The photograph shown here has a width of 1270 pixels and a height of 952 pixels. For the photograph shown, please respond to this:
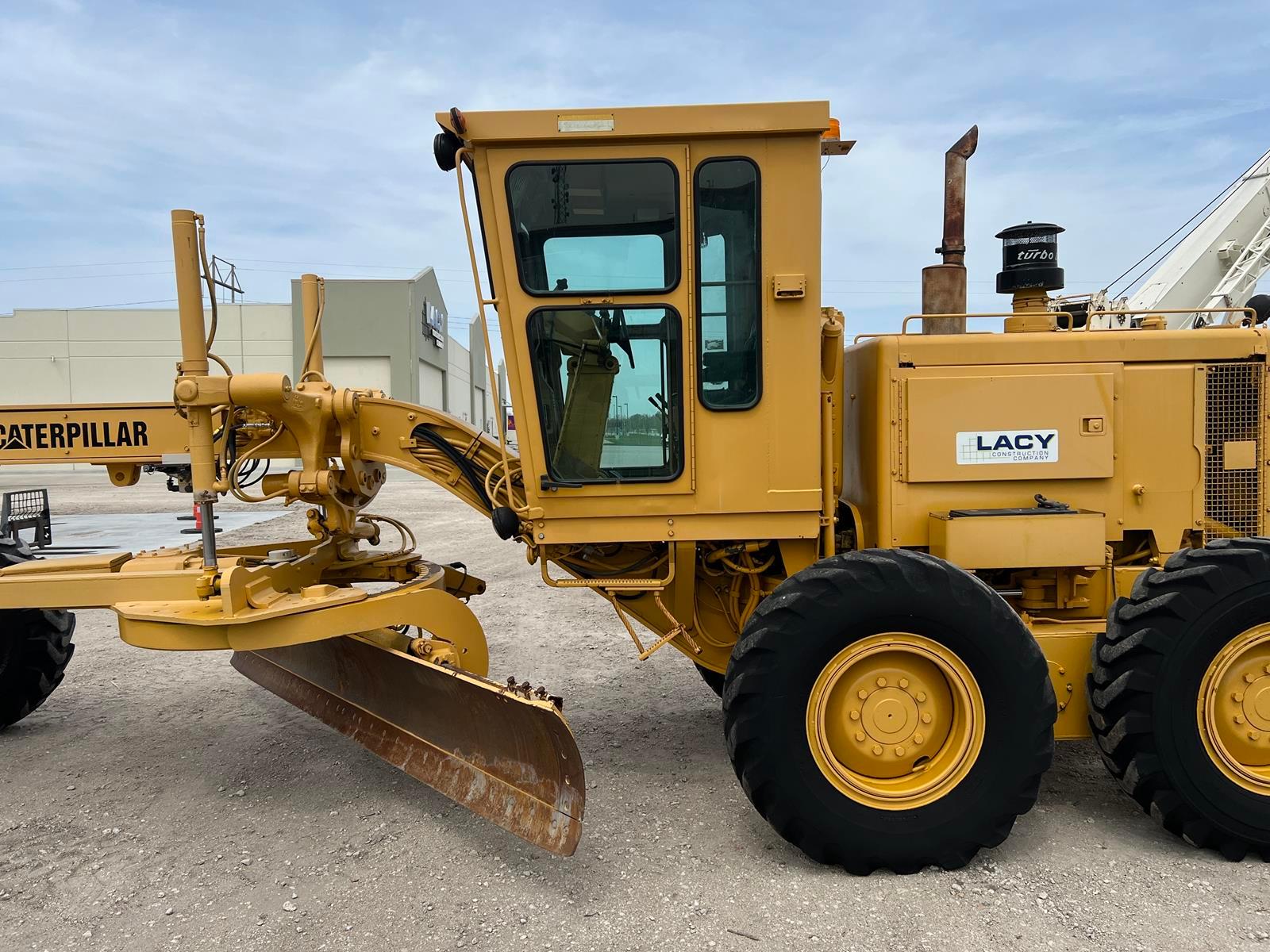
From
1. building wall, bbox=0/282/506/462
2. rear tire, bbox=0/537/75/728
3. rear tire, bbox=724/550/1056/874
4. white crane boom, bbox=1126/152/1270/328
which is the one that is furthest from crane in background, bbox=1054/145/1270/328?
building wall, bbox=0/282/506/462

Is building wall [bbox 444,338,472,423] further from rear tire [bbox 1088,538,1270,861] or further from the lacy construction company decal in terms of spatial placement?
rear tire [bbox 1088,538,1270,861]

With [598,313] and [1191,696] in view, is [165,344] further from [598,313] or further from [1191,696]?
[1191,696]

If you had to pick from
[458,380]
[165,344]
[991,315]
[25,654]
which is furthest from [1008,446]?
[458,380]

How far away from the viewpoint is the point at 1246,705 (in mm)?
3068

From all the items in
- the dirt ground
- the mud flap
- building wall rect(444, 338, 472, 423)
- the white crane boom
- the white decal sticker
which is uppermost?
building wall rect(444, 338, 472, 423)

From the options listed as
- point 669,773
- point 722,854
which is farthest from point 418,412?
point 722,854

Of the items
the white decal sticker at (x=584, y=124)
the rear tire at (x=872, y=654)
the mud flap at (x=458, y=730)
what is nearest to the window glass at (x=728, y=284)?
the white decal sticker at (x=584, y=124)

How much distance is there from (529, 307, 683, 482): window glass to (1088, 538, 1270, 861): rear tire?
1.91 metres

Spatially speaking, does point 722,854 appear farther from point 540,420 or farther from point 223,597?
point 223,597

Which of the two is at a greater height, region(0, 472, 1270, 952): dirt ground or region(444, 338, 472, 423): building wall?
region(444, 338, 472, 423): building wall

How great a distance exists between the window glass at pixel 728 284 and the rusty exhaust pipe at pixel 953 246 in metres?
1.66

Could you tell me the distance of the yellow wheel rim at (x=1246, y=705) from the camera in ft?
9.90

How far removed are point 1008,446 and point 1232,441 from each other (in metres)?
1.06

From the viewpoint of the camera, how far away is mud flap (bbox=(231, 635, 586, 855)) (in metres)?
2.93
